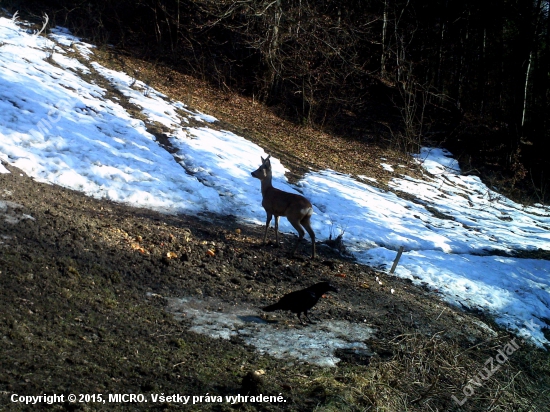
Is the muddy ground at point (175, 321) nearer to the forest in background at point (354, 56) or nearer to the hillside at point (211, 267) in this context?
the hillside at point (211, 267)

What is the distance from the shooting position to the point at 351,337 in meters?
6.96

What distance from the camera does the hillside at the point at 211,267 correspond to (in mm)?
5184

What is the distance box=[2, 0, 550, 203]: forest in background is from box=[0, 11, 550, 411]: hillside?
457 centimetres

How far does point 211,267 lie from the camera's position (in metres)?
8.62

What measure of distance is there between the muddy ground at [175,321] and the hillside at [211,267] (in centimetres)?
3

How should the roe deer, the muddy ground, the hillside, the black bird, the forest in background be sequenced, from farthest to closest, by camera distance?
the forest in background
the roe deer
the black bird
the hillside
the muddy ground

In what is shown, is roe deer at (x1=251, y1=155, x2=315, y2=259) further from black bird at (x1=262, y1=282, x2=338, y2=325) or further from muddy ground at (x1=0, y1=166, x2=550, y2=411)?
black bird at (x1=262, y1=282, x2=338, y2=325)

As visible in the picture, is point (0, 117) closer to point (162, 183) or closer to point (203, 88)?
point (162, 183)

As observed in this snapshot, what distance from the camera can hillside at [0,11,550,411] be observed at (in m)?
5.18

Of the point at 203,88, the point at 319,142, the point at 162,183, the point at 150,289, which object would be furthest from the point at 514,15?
the point at 150,289

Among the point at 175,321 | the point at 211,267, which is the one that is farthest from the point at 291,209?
the point at 175,321

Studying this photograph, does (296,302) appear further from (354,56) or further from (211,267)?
(354,56)

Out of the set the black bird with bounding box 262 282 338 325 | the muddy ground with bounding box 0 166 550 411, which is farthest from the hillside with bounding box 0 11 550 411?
the black bird with bounding box 262 282 338 325

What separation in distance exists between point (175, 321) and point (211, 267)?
7.52ft
